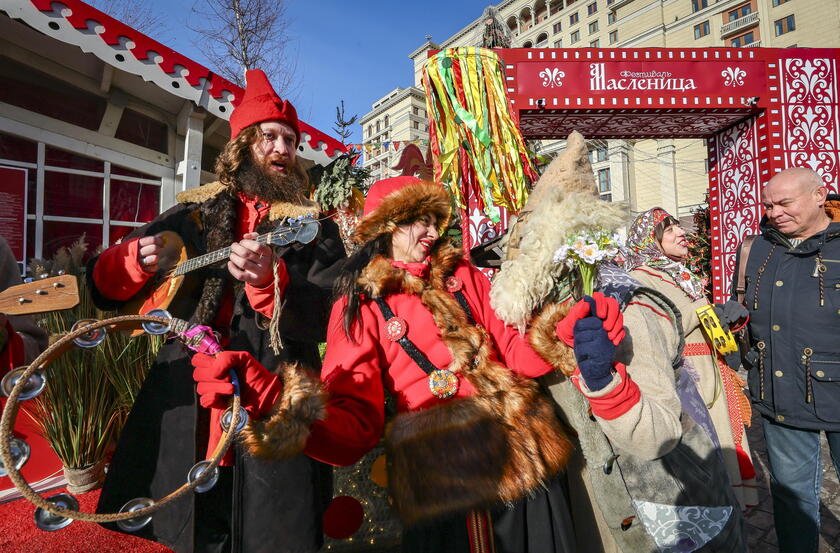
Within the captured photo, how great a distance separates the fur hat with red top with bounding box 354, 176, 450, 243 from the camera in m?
1.84

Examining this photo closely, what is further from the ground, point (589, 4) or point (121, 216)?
point (589, 4)

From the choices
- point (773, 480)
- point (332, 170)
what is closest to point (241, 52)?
point (332, 170)

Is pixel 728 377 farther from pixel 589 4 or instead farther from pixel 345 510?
pixel 589 4

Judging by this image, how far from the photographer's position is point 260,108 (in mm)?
2020

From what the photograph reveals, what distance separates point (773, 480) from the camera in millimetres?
2412

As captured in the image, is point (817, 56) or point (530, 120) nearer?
point (817, 56)

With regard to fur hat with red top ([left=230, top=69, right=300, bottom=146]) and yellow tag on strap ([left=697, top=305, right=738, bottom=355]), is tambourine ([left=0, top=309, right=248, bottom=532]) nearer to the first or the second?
Result: fur hat with red top ([left=230, top=69, right=300, bottom=146])

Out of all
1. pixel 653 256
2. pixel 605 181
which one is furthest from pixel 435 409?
pixel 605 181

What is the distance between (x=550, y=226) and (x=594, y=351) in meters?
0.45

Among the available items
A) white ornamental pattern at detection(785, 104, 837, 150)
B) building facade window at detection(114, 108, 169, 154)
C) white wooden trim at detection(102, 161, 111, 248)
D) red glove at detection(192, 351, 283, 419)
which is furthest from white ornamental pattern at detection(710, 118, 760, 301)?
white wooden trim at detection(102, 161, 111, 248)

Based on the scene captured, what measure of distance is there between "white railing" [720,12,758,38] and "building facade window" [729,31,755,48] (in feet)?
2.14

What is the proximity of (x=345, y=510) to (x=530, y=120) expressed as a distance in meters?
7.63

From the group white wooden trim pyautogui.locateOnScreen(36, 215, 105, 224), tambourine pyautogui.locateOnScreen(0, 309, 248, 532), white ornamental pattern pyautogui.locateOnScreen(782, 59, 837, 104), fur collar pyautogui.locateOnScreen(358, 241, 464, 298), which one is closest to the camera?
tambourine pyautogui.locateOnScreen(0, 309, 248, 532)

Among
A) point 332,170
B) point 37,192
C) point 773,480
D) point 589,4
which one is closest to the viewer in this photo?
point 773,480
